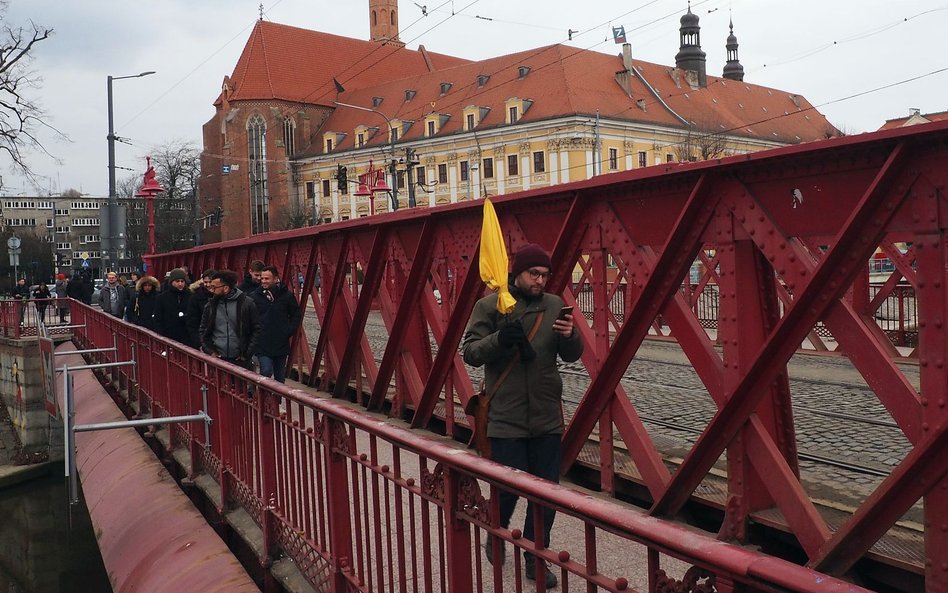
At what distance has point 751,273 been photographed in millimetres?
5547

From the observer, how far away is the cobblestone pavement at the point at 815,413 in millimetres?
7422

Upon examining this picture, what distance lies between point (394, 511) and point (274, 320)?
7.28 metres

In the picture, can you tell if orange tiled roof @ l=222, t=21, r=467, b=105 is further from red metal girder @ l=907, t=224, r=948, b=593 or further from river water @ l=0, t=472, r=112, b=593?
red metal girder @ l=907, t=224, r=948, b=593

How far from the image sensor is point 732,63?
98.1 metres

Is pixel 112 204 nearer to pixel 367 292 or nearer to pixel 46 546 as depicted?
pixel 46 546

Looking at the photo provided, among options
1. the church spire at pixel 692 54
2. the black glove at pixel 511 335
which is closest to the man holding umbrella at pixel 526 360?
the black glove at pixel 511 335

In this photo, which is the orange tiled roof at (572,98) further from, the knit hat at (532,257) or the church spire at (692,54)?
the knit hat at (532,257)

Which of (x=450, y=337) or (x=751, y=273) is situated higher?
(x=751, y=273)

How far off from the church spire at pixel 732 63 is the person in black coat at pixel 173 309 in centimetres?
9229

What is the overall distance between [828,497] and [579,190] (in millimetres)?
2733

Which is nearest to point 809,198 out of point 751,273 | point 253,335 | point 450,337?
point 751,273

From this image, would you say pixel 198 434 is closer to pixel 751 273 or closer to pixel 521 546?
pixel 751 273

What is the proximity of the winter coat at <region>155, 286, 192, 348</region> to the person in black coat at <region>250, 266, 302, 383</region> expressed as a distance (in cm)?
163

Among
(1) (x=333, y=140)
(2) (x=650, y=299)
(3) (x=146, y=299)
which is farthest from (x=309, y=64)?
(2) (x=650, y=299)
